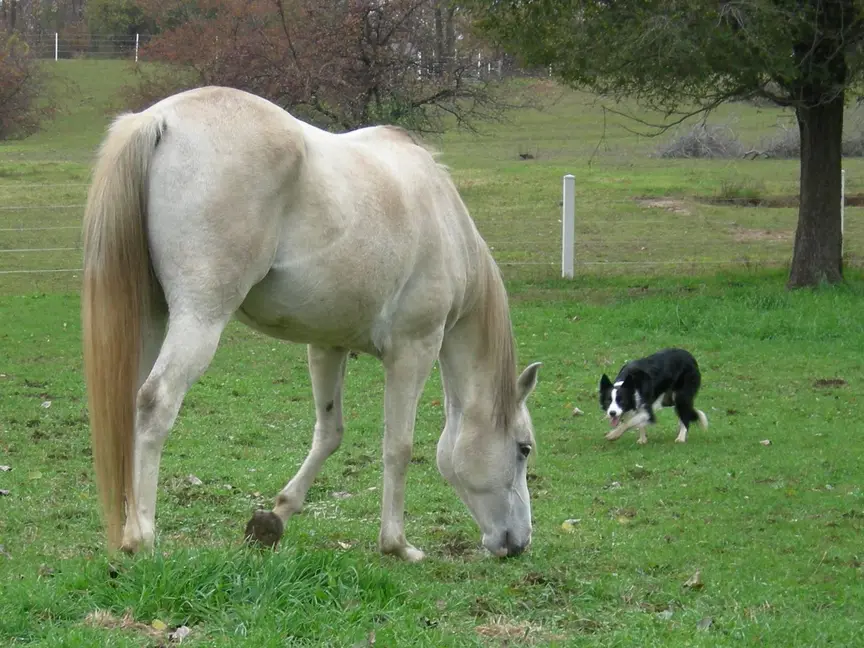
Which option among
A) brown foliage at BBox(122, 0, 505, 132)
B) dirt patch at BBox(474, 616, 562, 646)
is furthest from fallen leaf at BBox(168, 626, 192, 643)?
brown foliage at BBox(122, 0, 505, 132)

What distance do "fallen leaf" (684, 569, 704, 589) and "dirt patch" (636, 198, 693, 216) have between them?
1683 centimetres

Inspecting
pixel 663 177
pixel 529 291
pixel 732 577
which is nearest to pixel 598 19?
pixel 529 291

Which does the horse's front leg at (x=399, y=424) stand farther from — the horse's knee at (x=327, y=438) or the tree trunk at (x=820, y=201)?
the tree trunk at (x=820, y=201)

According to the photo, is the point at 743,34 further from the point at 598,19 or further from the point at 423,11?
the point at 423,11

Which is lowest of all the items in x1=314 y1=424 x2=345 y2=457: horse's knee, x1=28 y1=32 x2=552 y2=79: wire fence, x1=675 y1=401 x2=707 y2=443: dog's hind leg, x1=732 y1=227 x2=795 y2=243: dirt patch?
x1=675 y1=401 x2=707 y2=443: dog's hind leg

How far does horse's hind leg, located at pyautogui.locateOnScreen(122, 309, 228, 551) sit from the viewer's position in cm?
414

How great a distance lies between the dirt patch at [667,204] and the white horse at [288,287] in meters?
16.4

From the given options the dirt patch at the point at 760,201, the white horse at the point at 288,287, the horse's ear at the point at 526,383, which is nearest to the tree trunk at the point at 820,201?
the dirt patch at the point at 760,201

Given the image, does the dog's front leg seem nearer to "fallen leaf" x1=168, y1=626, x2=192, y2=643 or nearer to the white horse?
the white horse

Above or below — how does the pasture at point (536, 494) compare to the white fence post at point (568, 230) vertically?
below

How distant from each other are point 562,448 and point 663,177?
19.3 meters

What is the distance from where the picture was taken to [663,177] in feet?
87.5

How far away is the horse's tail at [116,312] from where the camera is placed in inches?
163

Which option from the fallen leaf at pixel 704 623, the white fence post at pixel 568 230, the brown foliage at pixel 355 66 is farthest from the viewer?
the brown foliage at pixel 355 66
